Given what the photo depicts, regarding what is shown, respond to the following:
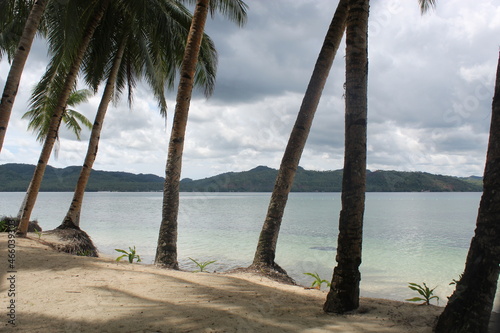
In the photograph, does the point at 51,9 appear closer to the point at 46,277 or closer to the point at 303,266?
the point at 46,277

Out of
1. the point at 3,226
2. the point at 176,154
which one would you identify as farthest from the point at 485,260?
the point at 3,226

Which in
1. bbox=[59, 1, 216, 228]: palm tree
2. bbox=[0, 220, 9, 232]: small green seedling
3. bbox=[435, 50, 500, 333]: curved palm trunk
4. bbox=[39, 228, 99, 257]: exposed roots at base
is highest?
bbox=[59, 1, 216, 228]: palm tree

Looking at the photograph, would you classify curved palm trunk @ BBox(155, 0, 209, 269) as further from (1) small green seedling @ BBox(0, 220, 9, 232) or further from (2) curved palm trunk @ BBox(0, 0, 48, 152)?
(1) small green seedling @ BBox(0, 220, 9, 232)

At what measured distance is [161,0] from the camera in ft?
38.1

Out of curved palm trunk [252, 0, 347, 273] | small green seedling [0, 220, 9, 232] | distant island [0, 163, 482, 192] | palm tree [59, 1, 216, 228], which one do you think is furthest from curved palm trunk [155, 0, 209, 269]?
distant island [0, 163, 482, 192]

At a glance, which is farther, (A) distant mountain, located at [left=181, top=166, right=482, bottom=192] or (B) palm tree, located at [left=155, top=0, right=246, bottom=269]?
(A) distant mountain, located at [left=181, top=166, right=482, bottom=192]

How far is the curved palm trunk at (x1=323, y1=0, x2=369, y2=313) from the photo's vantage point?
13.0 feet

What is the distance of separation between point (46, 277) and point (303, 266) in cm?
885

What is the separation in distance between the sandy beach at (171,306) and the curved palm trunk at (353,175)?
0.82 feet

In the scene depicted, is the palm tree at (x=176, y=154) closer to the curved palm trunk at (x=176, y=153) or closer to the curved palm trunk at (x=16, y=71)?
the curved palm trunk at (x=176, y=153)

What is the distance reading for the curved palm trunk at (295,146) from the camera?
22.5ft

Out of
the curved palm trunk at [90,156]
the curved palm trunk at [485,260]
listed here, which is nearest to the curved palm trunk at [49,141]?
the curved palm trunk at [90,156]

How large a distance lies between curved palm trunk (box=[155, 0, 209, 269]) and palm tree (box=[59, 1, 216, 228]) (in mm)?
2969

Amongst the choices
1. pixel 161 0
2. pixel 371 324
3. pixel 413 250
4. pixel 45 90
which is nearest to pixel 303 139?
pixel 371 324
